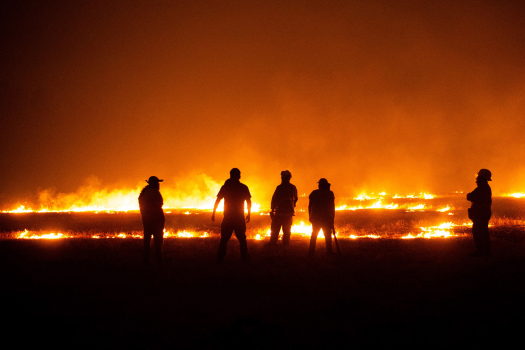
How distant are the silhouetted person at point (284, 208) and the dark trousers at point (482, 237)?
5.43m

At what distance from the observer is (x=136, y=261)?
1192cm

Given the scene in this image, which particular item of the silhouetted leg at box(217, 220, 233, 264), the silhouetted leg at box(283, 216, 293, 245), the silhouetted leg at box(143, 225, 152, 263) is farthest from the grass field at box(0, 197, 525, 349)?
the silhouetted leg at box(283, 216, 293, 245)

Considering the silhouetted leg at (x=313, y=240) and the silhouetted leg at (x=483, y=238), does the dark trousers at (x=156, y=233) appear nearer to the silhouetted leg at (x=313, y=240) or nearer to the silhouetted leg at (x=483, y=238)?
the silhouetted leg at (x=313, y=240)

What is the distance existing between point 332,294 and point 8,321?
16.5 feet

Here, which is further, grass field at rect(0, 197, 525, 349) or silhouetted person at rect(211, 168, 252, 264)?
silhouetted person at rect(211, 168, 252, 264)

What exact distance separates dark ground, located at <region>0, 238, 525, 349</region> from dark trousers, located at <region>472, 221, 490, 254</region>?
1.23ft

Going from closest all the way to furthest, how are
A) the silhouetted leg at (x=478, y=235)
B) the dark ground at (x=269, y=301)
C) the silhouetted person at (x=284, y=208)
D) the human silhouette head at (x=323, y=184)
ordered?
the dark ground at (x=269, y=301) → the silhouetted leg at (x=478, y=235) → the human silhouette head at (x=323, y=184) → the silhouetted person at (x=284, y=208)

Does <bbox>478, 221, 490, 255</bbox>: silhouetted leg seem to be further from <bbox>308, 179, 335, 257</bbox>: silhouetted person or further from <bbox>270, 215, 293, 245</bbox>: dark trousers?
<bbox>270, 215, 293, 245</bbox>: dark trousers

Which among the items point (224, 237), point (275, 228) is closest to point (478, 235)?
point (275, 228)

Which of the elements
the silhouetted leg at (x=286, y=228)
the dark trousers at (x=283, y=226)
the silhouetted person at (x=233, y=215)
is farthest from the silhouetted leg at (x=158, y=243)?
the silhouetted leg at (x=286, y=228)

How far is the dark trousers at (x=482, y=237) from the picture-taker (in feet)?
39.3

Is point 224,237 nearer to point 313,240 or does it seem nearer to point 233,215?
point 233,215

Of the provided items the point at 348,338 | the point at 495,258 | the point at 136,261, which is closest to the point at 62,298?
the point at 136,261

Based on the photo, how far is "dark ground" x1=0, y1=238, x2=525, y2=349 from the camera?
5758 mm
